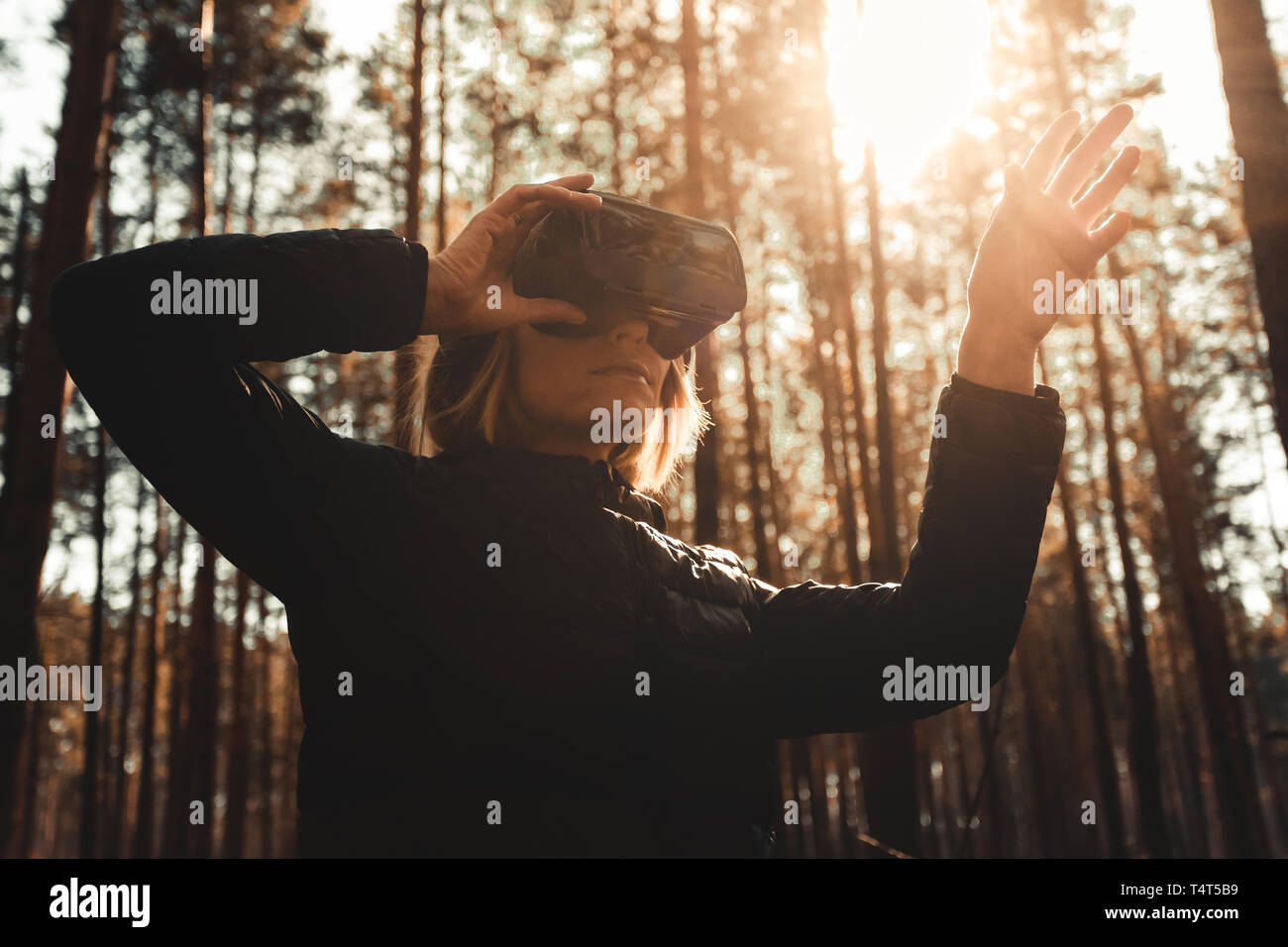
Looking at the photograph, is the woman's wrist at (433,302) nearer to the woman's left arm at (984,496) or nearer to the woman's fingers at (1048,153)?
the woman's left arm at (984,496)

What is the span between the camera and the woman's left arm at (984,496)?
1.68m

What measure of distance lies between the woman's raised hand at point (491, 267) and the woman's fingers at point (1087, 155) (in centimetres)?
98

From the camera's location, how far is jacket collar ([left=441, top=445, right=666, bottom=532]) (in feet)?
5.56

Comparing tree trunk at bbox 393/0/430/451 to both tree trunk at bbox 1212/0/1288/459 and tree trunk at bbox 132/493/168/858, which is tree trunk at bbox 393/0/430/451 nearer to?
tree trunk at bbox 1212/0/1288/459

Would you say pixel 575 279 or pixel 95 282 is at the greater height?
pixel 575 279

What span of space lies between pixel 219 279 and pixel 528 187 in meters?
0.59

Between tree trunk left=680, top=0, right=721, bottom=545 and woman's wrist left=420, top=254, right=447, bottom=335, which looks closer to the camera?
woman's wrist left=420, top=254, right=447, bottom=335

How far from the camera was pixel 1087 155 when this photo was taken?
1760 mm

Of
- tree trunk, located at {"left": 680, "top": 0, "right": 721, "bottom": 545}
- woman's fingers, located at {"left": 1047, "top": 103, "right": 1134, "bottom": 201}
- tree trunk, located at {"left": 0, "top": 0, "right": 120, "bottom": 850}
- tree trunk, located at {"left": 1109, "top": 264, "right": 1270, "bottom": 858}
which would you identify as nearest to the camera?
woman's fingers, located at {"left": 1047, "top": 103, "right": 1134, "bottom": 201}

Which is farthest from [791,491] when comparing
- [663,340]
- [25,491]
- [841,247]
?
[663,340]

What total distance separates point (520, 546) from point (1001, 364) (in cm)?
105

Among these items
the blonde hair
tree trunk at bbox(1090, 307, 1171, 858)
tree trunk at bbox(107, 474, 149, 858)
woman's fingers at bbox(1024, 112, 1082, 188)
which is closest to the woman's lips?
the blonde hair
